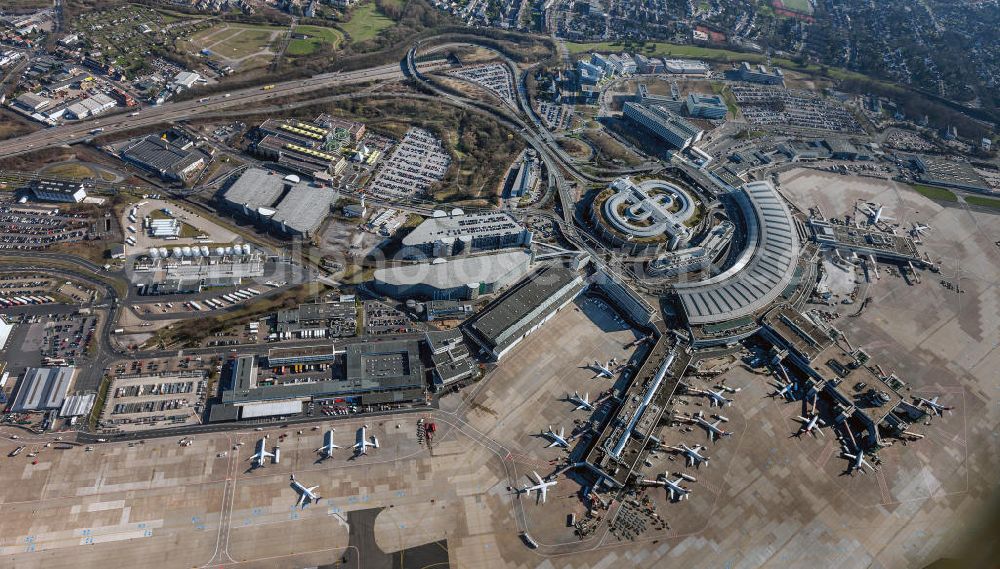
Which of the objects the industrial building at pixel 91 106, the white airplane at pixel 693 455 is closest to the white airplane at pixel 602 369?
the white airplane at pixel 693 455

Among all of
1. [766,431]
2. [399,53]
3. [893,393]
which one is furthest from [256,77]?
[893,393]

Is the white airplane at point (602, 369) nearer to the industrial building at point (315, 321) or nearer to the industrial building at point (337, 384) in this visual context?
the industrial building at point (337, 384)

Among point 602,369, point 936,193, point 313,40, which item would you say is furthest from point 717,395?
point 313,40

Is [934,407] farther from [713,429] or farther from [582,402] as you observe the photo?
[582,402]

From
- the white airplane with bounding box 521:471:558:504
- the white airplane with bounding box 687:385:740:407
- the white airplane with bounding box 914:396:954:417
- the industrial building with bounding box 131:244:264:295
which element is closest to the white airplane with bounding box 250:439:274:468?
the industrial building with bounding box 131:244:264:295

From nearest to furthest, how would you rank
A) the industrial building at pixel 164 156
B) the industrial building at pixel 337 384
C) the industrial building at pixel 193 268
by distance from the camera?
the industrial building at pixel 337 384, the industrial building at pixel 193 268, the industrial building at pixel 164 156

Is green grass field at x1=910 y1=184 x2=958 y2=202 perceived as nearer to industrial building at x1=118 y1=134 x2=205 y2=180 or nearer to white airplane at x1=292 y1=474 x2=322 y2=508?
white airplane at x1=292 y1=474 x2=322 y2=508
